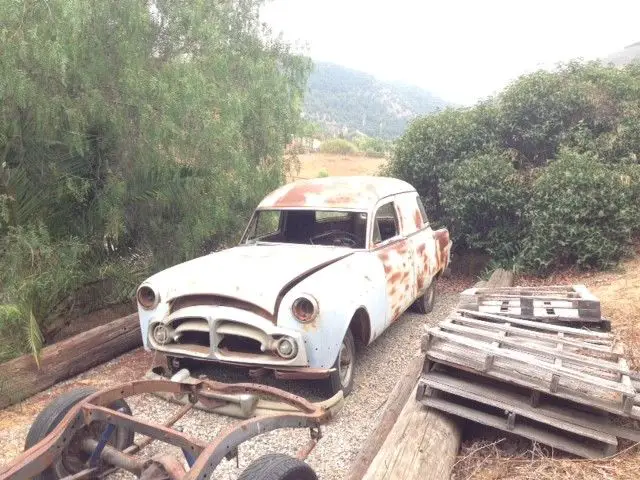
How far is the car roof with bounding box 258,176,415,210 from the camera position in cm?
595

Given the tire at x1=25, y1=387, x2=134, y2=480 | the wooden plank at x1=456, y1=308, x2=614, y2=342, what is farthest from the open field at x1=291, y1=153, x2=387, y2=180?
the tire at x1=25, y1=387, x2=134, y2=480

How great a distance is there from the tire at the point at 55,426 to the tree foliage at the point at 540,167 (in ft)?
22.8

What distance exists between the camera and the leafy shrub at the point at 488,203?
9164 mm

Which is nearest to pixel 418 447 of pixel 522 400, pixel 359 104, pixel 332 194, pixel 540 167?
pixel 522 400

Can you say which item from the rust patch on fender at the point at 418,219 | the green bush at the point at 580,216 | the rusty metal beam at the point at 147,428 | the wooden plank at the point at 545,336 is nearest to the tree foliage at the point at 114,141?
the rusty metal beam at the point at 147,428

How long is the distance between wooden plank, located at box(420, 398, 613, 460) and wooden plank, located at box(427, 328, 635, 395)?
0.39m

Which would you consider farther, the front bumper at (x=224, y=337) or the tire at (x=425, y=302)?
the tire at (x=425, y=302)

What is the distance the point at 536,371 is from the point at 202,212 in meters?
4.62

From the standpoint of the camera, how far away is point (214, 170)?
22.8 feet

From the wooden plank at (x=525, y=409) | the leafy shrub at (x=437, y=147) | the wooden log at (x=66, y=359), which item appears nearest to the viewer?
the wooden plank at (x=525, y=409)

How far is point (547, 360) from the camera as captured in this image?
155 inches

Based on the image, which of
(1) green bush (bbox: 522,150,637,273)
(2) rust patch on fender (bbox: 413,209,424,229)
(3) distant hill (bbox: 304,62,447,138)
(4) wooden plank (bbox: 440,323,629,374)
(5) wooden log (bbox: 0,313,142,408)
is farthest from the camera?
(3) distant hill (bbox: 304,62,447,138)

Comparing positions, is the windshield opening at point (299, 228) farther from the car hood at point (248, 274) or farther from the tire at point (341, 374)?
the tire at point (341, 374)

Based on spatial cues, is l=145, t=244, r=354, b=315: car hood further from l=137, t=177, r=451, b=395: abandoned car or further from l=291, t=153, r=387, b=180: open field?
l=291, t=153, r=387, b=180: open field
